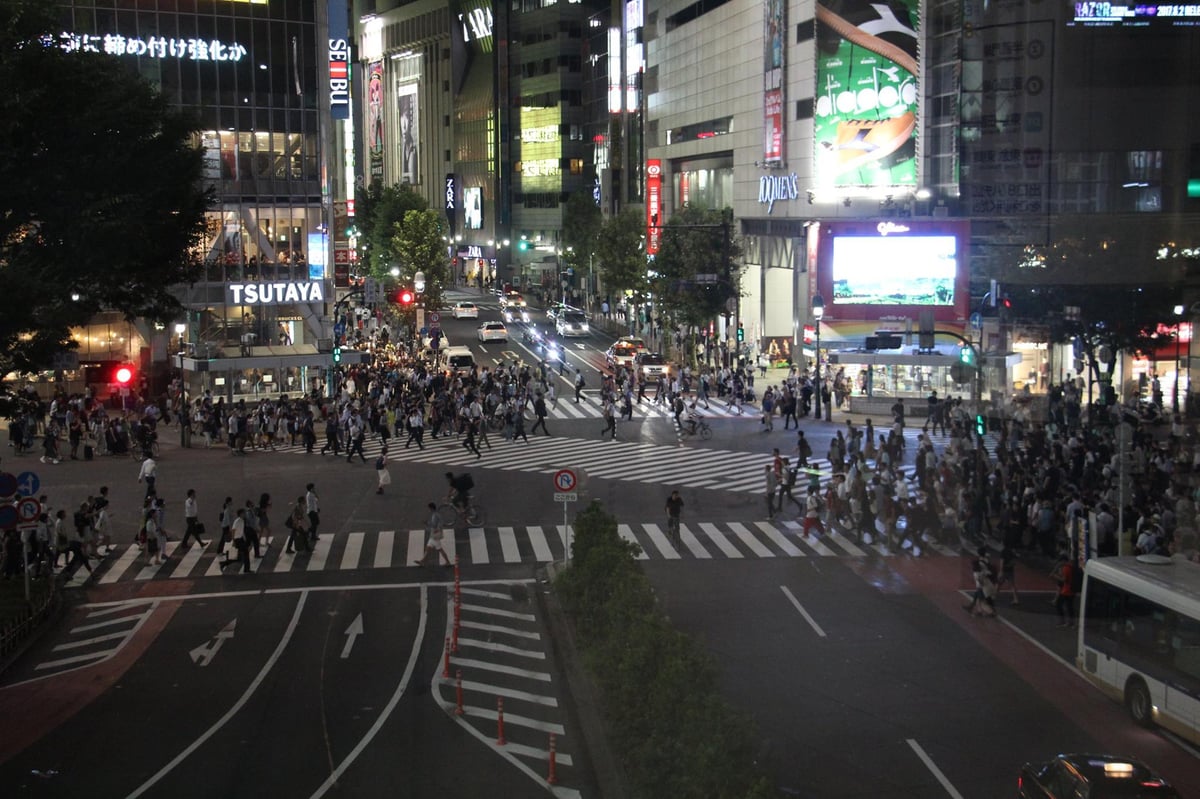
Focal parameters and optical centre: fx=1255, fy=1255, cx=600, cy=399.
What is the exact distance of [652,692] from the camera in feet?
46.3

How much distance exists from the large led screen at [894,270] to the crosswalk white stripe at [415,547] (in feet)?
112

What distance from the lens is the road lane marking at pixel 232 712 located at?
1509cm

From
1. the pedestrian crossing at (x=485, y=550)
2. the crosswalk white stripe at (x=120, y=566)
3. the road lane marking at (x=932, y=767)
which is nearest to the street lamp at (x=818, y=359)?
the pedestrian crossing at (x=485, y=550)

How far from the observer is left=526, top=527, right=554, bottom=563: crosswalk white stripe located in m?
27.3

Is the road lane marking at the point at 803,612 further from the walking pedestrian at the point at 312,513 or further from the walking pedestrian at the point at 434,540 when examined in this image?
the walking pedestrian at the point at 312,513

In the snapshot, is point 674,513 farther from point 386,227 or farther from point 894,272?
point 386,227

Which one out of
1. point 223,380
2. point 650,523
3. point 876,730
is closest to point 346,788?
point 876,730

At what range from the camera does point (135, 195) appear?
24.4m

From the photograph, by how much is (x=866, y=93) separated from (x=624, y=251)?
28260 millimetres

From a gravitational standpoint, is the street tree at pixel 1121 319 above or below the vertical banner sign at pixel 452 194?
below

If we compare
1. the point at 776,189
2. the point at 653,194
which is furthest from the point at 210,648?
the point at 653,194

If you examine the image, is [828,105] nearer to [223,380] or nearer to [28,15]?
[223,380]

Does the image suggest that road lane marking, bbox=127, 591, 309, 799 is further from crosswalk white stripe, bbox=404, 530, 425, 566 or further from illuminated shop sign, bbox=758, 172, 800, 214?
illuminated shop sign, bbox=758, 172, 800, 214

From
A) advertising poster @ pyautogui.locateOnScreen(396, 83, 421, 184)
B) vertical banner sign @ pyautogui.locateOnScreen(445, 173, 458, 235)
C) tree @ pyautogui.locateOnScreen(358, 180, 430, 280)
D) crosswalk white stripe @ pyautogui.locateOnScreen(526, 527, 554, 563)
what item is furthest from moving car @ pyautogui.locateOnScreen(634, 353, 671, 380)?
advertising poster @ pyautogui.locateOnScreen(396, 83, 421, 184)
